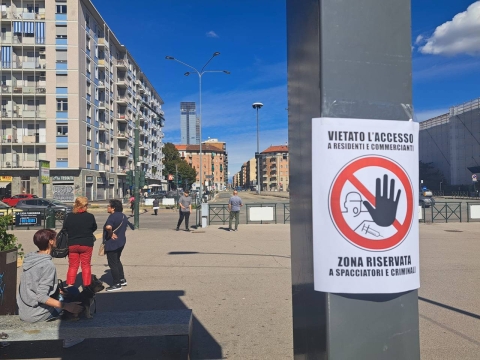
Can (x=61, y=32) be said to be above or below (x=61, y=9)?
below

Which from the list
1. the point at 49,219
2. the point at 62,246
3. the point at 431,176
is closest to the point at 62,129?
the point at 49,219

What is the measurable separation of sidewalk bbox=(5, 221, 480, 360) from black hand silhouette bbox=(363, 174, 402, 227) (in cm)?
288

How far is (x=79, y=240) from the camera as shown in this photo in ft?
20.7

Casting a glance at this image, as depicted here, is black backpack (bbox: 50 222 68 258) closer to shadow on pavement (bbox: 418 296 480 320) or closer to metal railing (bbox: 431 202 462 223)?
shadow on pavement (bbox: 418 296 480 320)

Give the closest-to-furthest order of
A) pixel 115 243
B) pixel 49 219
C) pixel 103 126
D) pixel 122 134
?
pixel 115 243 < pixel 49 219 < pixel 103 126 < pixel 122 134

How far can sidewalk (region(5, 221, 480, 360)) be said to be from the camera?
458cm

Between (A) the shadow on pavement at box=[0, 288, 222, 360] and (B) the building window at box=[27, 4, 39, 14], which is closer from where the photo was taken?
(A) the shadow on pavement at box=[0, 288, 222, 360]

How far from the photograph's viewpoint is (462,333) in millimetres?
4785

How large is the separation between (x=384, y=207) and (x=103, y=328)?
3.13 m

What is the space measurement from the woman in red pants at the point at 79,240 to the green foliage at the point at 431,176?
7845 centimetres

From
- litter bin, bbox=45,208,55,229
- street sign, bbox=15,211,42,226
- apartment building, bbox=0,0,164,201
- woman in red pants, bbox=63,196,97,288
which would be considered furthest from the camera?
apartment building, bbox=0,0,164,201

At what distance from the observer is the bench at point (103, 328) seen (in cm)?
388

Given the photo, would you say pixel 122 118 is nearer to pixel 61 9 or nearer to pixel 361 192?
pixel 61 9

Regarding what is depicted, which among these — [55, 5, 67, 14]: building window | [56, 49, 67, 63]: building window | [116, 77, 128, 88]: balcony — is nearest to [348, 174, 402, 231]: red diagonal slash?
[56, 49, 67, 63]: building window
